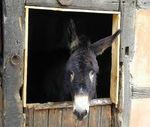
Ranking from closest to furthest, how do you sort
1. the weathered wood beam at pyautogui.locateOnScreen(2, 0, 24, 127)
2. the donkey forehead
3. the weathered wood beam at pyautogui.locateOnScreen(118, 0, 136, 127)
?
the weathered wood beam at pyautogui.locateOnScreen(2, 0, 24, 127)
the donkey forehead
the weathered wood beam at pyautogui.locateOnScreen(118, 0, 136, 127)

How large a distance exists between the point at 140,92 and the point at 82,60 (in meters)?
0.96

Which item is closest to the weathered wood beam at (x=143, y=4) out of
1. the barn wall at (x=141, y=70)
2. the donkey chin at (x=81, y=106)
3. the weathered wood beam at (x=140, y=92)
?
the barn wall at (x=141, y=70)

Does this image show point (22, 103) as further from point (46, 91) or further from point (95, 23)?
point (95, 23)

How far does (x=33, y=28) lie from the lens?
544 centimetres

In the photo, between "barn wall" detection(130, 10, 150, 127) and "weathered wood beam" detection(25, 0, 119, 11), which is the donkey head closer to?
"weathered wood beam" detection(25, 0, 119, 11)

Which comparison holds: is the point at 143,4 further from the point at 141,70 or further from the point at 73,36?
the point at 73,36

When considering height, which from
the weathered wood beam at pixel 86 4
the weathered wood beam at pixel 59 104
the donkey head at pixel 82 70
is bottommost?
the weathered wood beam at pixel 59 104

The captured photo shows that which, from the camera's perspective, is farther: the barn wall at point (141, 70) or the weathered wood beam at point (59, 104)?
the barn wall at point (141, 70)

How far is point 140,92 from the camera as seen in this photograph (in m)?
3.95

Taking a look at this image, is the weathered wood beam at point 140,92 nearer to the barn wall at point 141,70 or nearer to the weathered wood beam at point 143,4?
the barn wall at point 141,70

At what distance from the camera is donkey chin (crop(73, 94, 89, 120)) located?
9.91 feet

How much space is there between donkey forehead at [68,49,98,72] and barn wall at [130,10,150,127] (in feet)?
2.00

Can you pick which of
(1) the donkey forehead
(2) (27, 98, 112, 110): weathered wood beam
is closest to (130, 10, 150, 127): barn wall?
(2) (27, 98, 112, 110): weathered wood beam

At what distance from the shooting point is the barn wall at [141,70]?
3.85 meters
